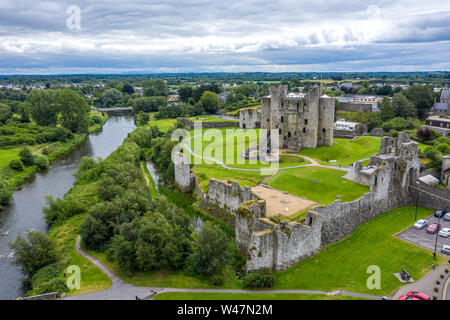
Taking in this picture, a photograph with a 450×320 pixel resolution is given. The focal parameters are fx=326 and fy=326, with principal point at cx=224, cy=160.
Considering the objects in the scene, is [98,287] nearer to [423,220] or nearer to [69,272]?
[69,272]

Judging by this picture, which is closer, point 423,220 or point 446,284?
point 446,284

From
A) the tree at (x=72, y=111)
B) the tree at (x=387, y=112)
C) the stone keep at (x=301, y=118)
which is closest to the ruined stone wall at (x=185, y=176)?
the stone keep at (x=301, y=118)

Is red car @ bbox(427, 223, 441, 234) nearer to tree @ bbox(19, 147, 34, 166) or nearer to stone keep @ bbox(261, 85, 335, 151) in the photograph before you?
stone keep @ bbox(261, 85, 335, 151)

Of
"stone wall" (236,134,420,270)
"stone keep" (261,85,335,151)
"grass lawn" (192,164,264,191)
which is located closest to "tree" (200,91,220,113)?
"stone keep" (261,85,335,151)

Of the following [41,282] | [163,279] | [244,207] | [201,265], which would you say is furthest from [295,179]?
[41,282]

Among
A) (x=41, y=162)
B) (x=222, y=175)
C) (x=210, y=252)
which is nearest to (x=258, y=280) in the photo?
(x=210, y=252)

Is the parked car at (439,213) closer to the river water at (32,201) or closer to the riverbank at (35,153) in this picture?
the river water at (32,201)
